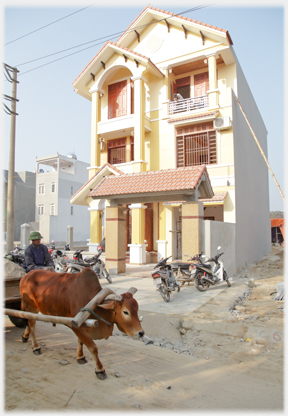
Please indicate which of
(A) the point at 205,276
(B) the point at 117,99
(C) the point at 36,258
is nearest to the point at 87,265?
(C) the point at 36,258

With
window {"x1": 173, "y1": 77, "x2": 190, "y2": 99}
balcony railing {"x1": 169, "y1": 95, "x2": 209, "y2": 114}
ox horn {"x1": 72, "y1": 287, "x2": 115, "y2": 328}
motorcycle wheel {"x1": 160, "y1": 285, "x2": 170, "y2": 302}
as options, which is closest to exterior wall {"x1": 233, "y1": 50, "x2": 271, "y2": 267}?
balcony railing {"x1": 169, "y1": 95, "x2": 209, "y2": 114}

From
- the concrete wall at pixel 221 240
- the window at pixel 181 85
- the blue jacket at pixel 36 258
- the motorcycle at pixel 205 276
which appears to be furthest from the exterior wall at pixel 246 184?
the blue jacket at pixel 36 258

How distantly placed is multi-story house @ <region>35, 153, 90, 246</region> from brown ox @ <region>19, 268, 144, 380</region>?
22.1 metres

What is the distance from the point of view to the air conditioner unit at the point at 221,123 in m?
12.6

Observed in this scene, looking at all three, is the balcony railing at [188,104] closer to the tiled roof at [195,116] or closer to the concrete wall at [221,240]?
the tiled roof at [195,116]

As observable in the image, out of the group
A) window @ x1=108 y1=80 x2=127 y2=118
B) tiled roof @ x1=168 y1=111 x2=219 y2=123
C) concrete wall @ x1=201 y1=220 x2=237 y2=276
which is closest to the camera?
concrete wall @ x1=201 y1=220 x2=237 y2=276

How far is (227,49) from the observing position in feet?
42.1

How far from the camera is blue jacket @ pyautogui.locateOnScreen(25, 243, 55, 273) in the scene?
5527mm

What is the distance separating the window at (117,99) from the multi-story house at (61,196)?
12844mm

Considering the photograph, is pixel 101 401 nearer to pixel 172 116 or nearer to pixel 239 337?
pixel 239 337

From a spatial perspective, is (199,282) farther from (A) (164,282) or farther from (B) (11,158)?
(B) (11,158)

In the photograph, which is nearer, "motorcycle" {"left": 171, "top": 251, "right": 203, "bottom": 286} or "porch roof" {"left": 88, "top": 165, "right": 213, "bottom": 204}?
"motorcycle" {"left": 171, "top": 251, "right": 203, "bottom": 286}

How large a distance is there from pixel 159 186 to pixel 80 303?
5.93m

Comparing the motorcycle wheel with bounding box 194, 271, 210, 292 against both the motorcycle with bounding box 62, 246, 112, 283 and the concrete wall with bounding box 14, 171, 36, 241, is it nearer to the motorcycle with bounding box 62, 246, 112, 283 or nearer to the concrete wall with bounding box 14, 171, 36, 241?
the motorcycle with bounding box 62, 246, 112, 283
